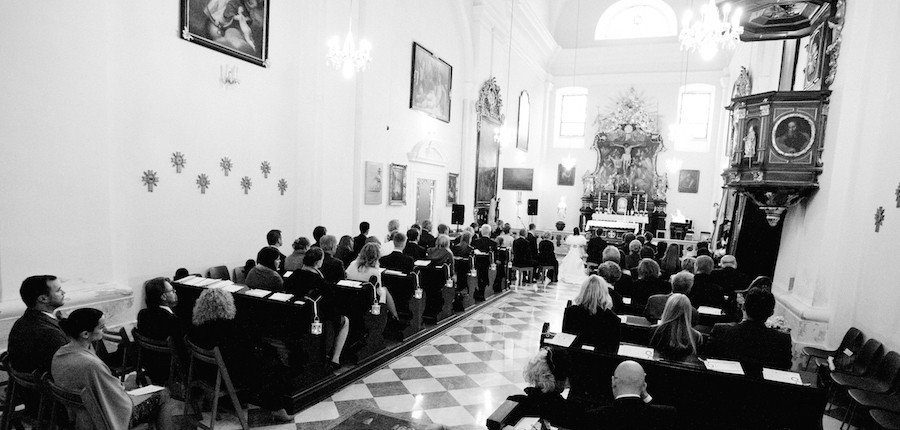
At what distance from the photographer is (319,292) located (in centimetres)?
486

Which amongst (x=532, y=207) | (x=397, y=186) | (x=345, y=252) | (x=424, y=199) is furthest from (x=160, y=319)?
(x=532, y=207)

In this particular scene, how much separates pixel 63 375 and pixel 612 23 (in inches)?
850

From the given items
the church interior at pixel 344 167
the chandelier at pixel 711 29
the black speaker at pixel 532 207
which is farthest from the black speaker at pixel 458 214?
the chandelier at pixel 711 29

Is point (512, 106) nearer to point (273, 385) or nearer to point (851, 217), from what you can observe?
point (851, 217)

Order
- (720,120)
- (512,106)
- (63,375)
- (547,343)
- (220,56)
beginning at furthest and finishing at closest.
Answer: (720,120), (512,106), (220,56), (547,343), (63,375)

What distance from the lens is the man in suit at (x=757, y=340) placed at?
148 inches

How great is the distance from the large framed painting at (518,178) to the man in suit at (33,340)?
13.5 meters

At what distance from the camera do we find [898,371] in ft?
13.2

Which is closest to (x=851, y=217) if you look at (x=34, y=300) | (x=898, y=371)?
(x=898, y=371)

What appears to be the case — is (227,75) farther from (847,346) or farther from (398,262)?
(847,346)

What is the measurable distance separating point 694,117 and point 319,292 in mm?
19089

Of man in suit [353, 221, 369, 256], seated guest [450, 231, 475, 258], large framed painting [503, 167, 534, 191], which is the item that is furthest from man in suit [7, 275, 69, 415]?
large framed painting [503, 167, 534, 191]

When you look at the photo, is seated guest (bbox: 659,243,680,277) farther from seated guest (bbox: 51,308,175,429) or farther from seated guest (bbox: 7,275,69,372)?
seated guest (bbox: 7,275,69,372)

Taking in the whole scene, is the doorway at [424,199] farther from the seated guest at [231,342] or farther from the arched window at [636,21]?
the arched window at [636,21]
